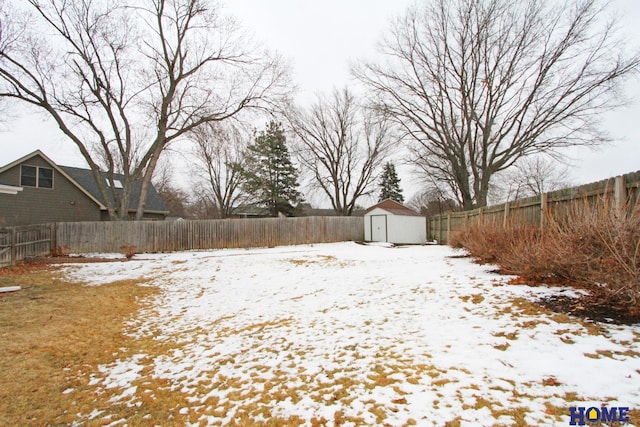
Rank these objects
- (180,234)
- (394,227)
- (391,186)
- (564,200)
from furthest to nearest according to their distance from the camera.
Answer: (391,186), (394,227), (180,234), (564,200)

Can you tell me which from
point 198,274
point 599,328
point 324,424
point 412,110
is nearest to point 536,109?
point 412,110

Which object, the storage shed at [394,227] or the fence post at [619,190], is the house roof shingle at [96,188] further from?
the fence post at [619,190]

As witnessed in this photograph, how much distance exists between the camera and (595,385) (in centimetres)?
224

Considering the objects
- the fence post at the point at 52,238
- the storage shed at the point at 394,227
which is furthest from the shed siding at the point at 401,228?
the fence post at the point at 52,238

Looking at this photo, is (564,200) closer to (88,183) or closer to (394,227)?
(394,227)

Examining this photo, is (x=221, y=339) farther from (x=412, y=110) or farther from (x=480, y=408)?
(x=412, y=110)

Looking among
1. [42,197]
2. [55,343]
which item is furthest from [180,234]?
[55,343]

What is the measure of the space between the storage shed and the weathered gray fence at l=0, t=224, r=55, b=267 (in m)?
18.0

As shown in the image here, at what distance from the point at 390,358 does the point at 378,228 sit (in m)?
18.6

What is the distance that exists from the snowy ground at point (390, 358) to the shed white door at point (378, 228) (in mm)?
14964

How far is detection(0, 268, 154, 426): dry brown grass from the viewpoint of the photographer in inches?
113

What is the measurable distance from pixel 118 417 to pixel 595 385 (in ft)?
12.6

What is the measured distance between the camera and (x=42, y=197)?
18.0 meters

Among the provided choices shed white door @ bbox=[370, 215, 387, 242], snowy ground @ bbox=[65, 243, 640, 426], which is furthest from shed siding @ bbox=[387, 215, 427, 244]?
snowy ground @ bbox=[65, 243, 640, 426]
